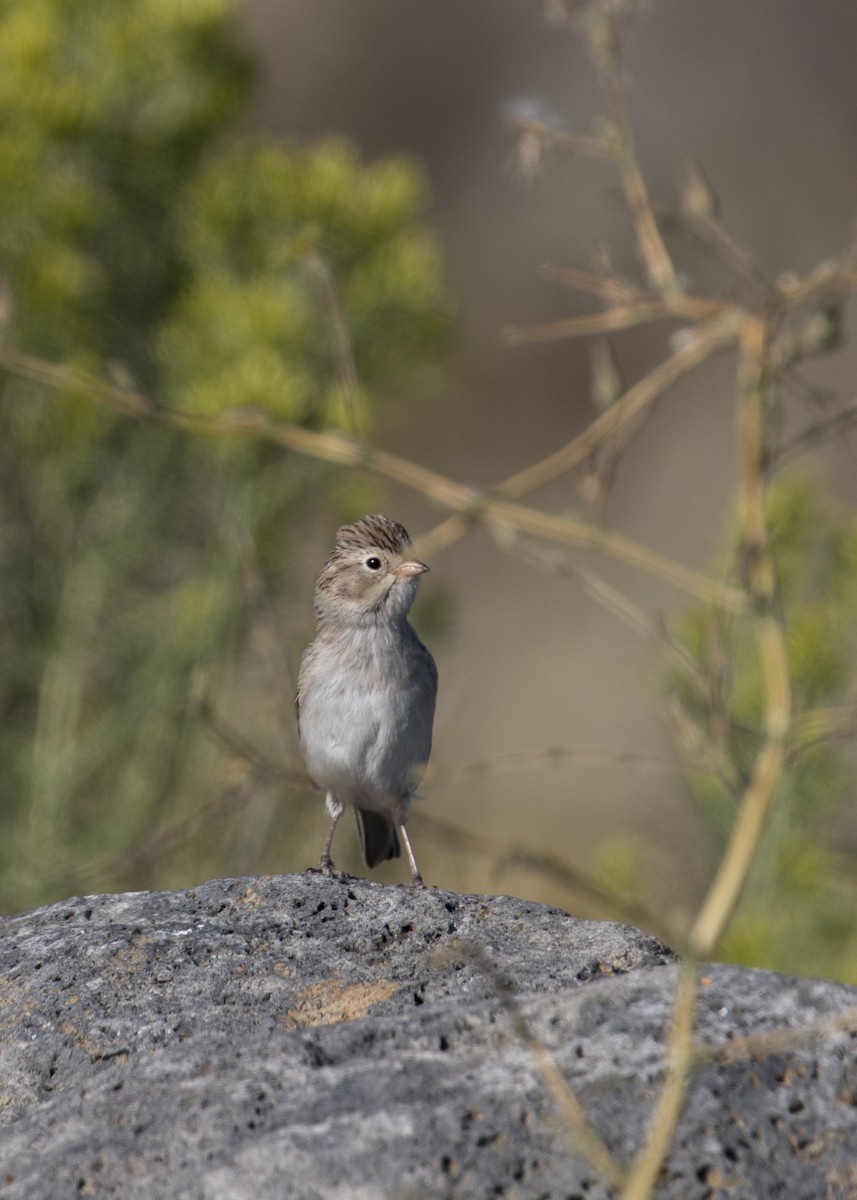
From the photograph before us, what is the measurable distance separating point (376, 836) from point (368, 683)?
2.65 feet

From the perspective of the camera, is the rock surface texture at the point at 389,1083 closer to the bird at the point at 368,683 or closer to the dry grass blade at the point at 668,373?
the dry grass blade at the point at 668,373

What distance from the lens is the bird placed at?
525 centimetres

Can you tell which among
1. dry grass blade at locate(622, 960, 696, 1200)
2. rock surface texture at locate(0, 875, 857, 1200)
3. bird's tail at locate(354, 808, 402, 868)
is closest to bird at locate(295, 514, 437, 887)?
bird's tail at locate(354, 808, 402, 868)

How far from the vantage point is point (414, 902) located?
354cm

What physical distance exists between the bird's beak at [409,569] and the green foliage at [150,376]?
302 centimetres

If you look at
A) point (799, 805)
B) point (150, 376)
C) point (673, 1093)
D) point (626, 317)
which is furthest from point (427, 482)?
point (150, 376)

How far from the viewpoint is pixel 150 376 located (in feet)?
29.2

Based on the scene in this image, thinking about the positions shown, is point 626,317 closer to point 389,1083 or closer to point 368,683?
point 389,1083

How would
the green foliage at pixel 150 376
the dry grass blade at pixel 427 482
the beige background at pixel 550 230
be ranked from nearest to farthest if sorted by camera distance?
the dry grass blade at pixel 427 482
the green foliage at pixel 150 376
the beige background at pixel 550 230

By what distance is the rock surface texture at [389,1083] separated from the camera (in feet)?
6.88

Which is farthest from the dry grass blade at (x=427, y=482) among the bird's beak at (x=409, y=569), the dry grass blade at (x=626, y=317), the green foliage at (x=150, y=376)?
the green foliage at (x=150, y=376)

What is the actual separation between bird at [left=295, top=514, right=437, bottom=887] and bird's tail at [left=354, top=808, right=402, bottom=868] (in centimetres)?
28

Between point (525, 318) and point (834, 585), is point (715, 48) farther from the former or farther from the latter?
point (834, 585)

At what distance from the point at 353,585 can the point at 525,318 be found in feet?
29.1
